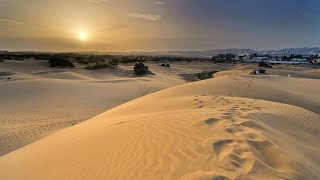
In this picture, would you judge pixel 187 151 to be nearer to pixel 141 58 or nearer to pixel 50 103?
pixel 50 103

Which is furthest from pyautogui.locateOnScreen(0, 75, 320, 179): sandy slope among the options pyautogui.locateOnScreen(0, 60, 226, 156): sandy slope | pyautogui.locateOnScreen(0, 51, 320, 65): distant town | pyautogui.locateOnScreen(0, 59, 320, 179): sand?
pyautogui.locateOnScreen(0, 51, 320, 65): distant town

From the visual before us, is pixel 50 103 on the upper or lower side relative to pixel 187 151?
lower

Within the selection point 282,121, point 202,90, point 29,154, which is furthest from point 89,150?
point 202,90

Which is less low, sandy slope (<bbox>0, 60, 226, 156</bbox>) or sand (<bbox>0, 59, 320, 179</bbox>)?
sand (<bbox>0, 59, 320, 179</bbox>)

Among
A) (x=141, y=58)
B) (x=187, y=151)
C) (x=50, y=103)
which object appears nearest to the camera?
(x=187, y=151)

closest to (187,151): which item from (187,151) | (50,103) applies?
(187,151)

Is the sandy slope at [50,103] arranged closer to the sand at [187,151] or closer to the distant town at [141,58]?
the sand at [187,151]

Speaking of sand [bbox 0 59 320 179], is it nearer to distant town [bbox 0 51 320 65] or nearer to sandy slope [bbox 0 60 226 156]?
sandy slope [bbox 0 60 226 156]

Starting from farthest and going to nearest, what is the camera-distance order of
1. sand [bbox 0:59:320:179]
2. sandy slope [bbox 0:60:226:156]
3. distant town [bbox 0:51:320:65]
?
distant town [bbox 0:51:320:65]
sandy slope [bbox 0:60:226:156]
sand [bbox 0:59:320:179]

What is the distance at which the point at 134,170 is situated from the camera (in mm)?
4738

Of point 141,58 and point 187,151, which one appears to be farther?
point 141,58

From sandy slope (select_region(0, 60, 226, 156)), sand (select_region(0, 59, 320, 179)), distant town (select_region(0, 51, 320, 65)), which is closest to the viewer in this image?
sand (select_region(0, 59, 320, 179))

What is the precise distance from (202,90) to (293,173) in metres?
10.4

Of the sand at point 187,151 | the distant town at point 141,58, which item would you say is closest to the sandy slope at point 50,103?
the sand at point 187,151
